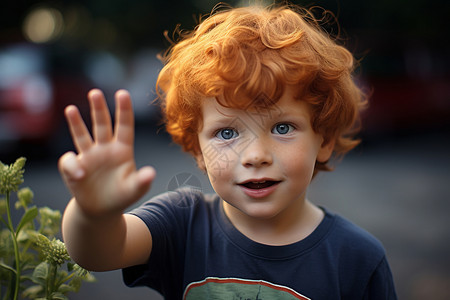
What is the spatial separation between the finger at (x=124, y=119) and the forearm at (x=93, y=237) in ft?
0.65

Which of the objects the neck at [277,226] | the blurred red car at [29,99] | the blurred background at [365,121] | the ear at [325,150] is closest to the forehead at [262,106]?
the ear at [325,150]

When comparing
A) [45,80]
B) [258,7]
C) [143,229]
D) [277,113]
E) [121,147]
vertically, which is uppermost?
[45,80]

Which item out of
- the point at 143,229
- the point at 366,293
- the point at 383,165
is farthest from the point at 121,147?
the point at 383,165

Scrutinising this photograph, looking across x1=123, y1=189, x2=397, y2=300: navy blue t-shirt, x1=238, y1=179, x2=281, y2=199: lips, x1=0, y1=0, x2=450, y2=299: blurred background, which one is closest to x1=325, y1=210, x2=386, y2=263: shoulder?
x1=123, y1=189, x2=397, y2=300: navy blue t-shirt

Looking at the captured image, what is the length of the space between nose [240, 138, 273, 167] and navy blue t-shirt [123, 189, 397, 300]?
33 centimetres

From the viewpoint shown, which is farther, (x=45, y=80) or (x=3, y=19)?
(x=3, y=19)

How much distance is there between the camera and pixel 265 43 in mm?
1489

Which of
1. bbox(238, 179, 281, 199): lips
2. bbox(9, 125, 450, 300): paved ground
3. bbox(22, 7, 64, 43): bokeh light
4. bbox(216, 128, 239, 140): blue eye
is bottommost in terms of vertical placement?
bbox(9, 125, 450, 300): paved ground

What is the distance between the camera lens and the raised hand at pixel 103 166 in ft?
3.59

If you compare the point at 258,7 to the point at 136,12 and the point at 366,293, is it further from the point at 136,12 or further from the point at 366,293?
the point at 136,12

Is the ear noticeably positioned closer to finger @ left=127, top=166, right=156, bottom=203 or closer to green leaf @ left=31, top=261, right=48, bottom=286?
finger @ left=127, top=166, right=156, bottom=203

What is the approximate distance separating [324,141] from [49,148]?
580 centimetres

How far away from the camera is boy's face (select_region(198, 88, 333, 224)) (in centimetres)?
143

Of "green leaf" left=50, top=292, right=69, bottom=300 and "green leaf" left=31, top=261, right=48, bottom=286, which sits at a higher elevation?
"green leaf" left=31, top=261, right=48, bottom=286
